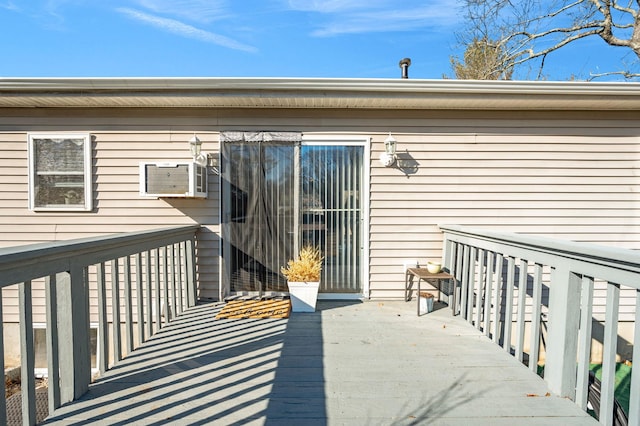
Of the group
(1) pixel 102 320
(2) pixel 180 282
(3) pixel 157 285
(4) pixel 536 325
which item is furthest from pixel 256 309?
(4) pixel 536 325

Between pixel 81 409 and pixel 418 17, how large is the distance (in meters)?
8.39

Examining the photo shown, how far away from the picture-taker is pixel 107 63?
281 inches

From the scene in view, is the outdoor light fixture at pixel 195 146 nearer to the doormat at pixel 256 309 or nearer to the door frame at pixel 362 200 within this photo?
the door frame at pixel 362 200

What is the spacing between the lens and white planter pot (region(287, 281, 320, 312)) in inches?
145

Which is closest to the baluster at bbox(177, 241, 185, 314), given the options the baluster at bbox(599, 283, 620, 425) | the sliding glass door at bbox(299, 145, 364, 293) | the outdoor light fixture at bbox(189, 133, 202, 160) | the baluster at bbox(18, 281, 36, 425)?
the outdoor light fixture at bbox(189, 133, 202, 160)

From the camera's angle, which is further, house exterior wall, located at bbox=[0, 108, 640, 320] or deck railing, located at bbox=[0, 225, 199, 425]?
house exterior wall, located at bbox=[0, 108, 640, 320]

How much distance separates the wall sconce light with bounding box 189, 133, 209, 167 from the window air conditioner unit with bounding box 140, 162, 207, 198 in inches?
5.1

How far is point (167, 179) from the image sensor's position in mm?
3885

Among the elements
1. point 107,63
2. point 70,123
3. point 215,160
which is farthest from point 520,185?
point 107,63

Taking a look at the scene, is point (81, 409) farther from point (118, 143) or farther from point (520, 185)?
point (520, 185)

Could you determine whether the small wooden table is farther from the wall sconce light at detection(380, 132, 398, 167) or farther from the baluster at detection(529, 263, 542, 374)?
the wall sconce light at detection(380, 132, 398, 167)

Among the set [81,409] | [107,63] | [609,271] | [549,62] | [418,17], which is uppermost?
[418,17]

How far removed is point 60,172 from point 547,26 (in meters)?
9.67

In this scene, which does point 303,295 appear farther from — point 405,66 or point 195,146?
point 405,66
